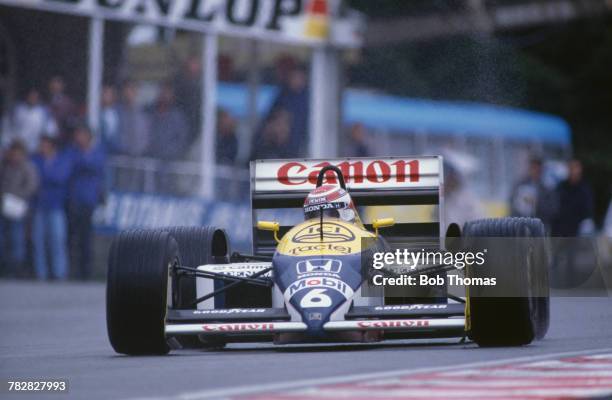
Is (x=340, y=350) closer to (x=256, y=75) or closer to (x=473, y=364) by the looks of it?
(x=473, y=364)

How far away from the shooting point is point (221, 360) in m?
9.62

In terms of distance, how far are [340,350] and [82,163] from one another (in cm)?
1299

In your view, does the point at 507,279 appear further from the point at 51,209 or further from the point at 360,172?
the point at 51,209

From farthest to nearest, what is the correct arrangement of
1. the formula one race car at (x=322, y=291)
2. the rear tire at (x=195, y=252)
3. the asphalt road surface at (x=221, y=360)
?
the rear tire at (x=195, y=252), the formula one race car at (x=322, y=291), the asphalt road surface at (x=221, y=360)

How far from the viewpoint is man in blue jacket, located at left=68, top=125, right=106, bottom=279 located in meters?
22.7

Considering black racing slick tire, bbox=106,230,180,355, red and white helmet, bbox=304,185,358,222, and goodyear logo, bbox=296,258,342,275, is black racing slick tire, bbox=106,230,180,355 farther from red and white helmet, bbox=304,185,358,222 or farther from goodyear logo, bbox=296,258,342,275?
red and white helmet, bbox=304,185,358,222

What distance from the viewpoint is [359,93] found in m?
35.7

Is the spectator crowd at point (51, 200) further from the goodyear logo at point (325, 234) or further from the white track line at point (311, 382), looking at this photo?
the white track line at point (311, 382)

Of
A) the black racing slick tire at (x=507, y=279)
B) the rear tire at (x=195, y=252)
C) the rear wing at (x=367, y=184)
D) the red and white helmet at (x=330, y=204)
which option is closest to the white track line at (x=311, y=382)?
the black racing slick tire at (x=507, y=279)

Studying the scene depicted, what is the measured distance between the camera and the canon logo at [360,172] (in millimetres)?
12422

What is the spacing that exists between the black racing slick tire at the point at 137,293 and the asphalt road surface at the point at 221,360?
0.51 ft

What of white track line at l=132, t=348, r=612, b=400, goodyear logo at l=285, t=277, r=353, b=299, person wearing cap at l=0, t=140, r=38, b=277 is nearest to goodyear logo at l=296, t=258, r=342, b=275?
goodyear logo at l=285, t=277, r=353, b=299

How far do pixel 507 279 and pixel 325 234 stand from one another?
135 centimetres

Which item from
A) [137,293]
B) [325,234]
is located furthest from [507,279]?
[137,293]
